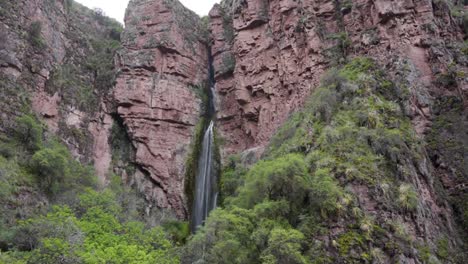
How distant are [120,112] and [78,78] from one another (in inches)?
179

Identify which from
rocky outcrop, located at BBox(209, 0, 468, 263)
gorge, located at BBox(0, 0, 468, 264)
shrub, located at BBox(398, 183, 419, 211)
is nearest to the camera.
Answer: gorge, located at BBox(0, 0, 468, 264)

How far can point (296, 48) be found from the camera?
29859 mm

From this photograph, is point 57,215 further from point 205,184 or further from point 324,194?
point 324,194

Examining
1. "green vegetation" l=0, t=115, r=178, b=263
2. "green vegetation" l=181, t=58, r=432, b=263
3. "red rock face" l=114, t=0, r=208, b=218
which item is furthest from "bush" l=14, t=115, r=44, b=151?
"green vegetation" l=181, t=58, r=432, b=263

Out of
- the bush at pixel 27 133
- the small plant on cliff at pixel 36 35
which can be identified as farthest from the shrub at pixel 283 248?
the small plant on cliff at pixel 36 35

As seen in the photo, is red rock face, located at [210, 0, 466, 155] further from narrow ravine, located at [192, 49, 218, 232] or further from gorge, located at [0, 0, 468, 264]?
narrow ravine, located at [192, 49, 218, 232]

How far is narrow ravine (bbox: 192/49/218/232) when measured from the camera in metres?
29.3

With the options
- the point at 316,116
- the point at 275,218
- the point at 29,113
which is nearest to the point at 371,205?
the point at 275,218

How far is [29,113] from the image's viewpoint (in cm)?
2600

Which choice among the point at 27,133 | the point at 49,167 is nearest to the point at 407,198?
the point at 49,167

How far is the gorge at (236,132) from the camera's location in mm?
16547

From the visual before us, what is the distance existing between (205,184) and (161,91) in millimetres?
8465

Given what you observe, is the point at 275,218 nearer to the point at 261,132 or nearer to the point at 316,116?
the point at 316,116

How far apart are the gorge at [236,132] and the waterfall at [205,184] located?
0.13m
